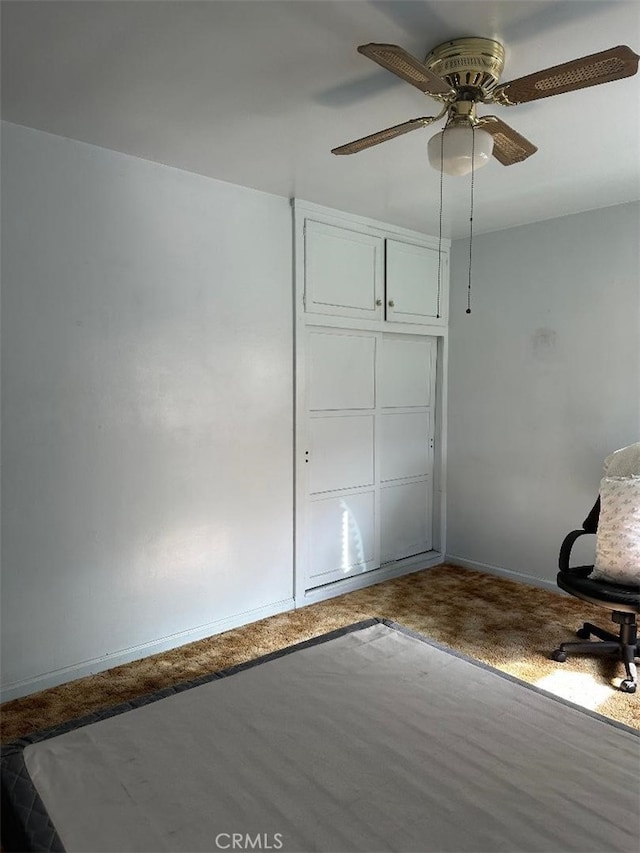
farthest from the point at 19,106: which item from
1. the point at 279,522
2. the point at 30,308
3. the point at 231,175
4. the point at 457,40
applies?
the point at 279,522

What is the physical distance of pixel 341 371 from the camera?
13.4ft

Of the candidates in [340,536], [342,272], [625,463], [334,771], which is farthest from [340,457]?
[334,771]

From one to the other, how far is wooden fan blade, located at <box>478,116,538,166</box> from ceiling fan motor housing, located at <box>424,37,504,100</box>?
0.09 meters

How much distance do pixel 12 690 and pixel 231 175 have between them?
9.18 ft

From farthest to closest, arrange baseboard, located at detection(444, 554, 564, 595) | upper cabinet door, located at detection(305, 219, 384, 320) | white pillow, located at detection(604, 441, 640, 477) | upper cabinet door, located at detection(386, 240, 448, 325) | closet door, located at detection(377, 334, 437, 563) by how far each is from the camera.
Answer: closet door, located at detection(377, 334, 437, 563), upper cabinet door, located at detection(386, 240, 448, 325), baseboard, located at detection(444, 554, 564, 595), upper cabinet door, located at detection(305, 219, 384, 320), white pillow, located at detection(604, 441, 640, 477)

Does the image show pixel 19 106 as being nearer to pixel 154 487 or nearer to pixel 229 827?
pixel 154 487

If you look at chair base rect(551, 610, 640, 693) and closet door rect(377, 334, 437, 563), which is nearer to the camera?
chair base rect(551, 610, 640, 693)

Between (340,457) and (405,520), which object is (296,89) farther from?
(405,520)

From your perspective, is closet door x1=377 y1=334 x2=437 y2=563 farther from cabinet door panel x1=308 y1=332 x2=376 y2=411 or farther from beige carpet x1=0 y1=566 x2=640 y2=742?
beige carpet x1=0 y1=566 x2=640 y2=742

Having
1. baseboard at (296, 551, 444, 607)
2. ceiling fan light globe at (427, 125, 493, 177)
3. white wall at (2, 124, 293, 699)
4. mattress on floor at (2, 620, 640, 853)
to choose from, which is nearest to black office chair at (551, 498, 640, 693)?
mattress on floor at (2, 620, 640, 853)

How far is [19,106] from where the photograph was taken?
2426 millimetres

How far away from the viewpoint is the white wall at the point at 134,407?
106 inches

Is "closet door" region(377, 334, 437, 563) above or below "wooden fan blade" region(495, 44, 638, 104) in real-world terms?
below

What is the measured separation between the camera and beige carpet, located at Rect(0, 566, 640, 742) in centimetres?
269
